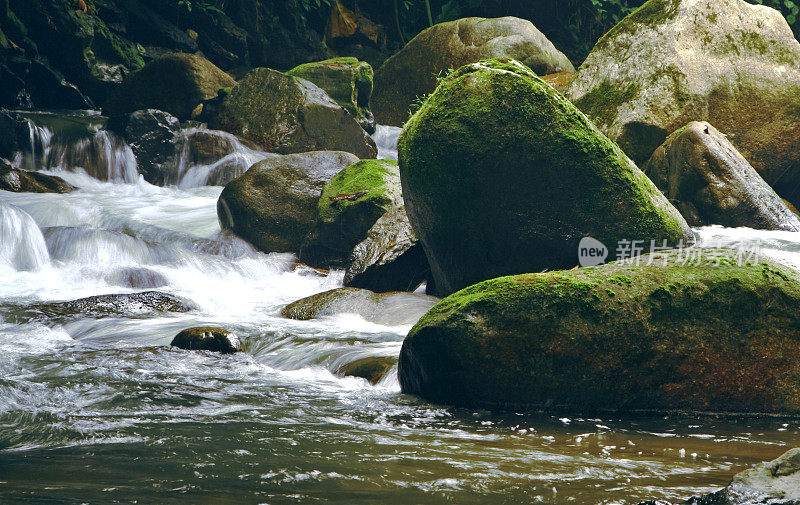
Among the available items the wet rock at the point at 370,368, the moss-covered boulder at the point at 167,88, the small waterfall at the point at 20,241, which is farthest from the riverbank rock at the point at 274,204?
the moss-covered boulder at the point at 167,88

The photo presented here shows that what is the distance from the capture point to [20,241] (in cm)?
870

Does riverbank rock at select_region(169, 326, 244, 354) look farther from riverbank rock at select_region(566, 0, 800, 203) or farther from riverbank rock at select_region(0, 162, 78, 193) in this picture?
riverbank rock at select_region(566, 0, 800, 203)

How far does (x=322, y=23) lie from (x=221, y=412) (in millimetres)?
20456

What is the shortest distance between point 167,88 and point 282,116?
107 inches

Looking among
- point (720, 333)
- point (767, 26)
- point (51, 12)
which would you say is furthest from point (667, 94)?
point (51, 12)

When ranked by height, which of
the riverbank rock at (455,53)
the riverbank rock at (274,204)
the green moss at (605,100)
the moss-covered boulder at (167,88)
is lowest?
the riverbank rock at (274,204)

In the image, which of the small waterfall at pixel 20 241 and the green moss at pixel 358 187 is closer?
the small waterfall at pixel 20 241

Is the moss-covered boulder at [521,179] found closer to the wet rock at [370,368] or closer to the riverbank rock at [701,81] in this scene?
the wet rock at [370,368]

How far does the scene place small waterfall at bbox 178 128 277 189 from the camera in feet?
42.7

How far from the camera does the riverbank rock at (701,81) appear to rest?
10.0 meters

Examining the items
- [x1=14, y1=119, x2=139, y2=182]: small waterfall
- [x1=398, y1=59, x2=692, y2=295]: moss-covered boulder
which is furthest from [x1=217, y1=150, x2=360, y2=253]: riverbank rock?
[x1=398, y1=59, x2=692, y2=295]: moss-covered boulder

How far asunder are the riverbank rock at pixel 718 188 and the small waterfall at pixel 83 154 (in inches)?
374

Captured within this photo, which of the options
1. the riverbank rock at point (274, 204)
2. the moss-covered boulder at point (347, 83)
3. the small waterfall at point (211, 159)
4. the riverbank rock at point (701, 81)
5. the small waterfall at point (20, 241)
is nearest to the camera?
the small waterfall at point (20, 241)

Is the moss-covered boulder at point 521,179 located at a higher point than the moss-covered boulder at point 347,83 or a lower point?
lower
